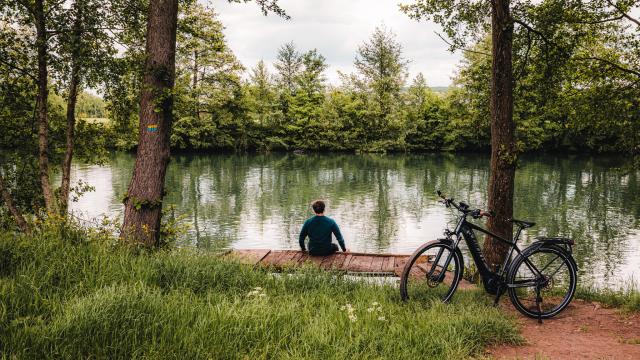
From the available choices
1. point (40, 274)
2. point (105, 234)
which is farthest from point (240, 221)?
point (40, 274)

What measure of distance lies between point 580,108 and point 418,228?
806cm

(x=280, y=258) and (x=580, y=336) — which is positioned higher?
(x=580, y=336)

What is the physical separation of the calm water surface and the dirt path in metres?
3.80

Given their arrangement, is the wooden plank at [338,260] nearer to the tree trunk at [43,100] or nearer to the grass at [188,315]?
the grass at [188,315]

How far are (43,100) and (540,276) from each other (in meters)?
8.45

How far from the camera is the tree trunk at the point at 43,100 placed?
767cm

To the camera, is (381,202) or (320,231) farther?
(381,202)

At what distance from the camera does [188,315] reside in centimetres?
381

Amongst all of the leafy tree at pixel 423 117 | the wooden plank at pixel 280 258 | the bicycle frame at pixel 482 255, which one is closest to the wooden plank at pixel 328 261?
the wooden plank at pixel 280 258

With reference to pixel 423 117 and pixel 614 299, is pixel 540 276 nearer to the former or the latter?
pixel 614 299

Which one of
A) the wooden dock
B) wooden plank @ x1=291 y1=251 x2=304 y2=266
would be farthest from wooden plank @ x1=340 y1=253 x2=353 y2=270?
wooden plank @ x1=291 y1=251 x2=304 y2=266

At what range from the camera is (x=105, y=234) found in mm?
5707

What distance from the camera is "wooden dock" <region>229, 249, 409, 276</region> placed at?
7773mm

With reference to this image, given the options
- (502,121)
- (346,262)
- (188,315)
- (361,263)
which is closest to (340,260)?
(346,262)
